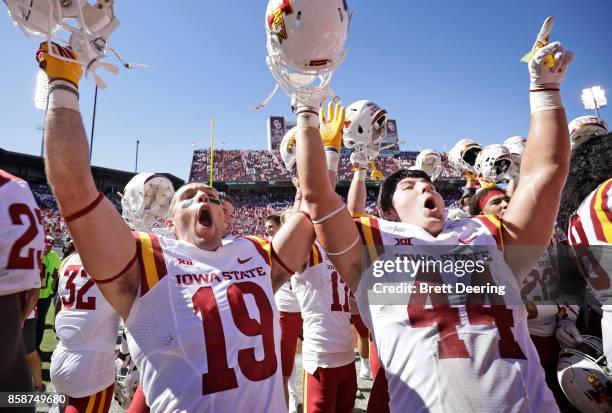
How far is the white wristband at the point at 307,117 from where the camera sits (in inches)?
80.8

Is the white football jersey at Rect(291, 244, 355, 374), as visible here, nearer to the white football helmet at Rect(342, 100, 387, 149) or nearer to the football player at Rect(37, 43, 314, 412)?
the white football helmet at Rect(342, 100, 387, 149)

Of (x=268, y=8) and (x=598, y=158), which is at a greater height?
(x=268, y=8)

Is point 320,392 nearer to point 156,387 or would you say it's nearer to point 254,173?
point 156,387

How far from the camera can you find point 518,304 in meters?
1.93

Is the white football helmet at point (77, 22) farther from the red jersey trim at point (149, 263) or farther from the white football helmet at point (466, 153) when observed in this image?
the white football helmet at point (466, 153)

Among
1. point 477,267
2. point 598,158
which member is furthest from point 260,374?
point 598,158

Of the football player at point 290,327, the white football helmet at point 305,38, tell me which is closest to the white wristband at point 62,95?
the white football helmet at point 305,38

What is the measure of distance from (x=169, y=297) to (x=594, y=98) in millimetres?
36481

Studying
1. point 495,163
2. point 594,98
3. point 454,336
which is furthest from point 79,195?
point 594,98

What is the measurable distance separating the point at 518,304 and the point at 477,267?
27cm

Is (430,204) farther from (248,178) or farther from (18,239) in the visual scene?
(248,178)

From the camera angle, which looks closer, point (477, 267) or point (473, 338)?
point (473, 338)

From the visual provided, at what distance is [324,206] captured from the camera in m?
1.91

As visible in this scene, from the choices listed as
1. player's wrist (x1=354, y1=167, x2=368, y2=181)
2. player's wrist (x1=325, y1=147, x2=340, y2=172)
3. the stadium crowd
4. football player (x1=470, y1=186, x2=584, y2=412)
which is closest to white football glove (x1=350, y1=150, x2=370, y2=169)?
player's wrist (x1=354, y1=167, x2=368, y2=181)
